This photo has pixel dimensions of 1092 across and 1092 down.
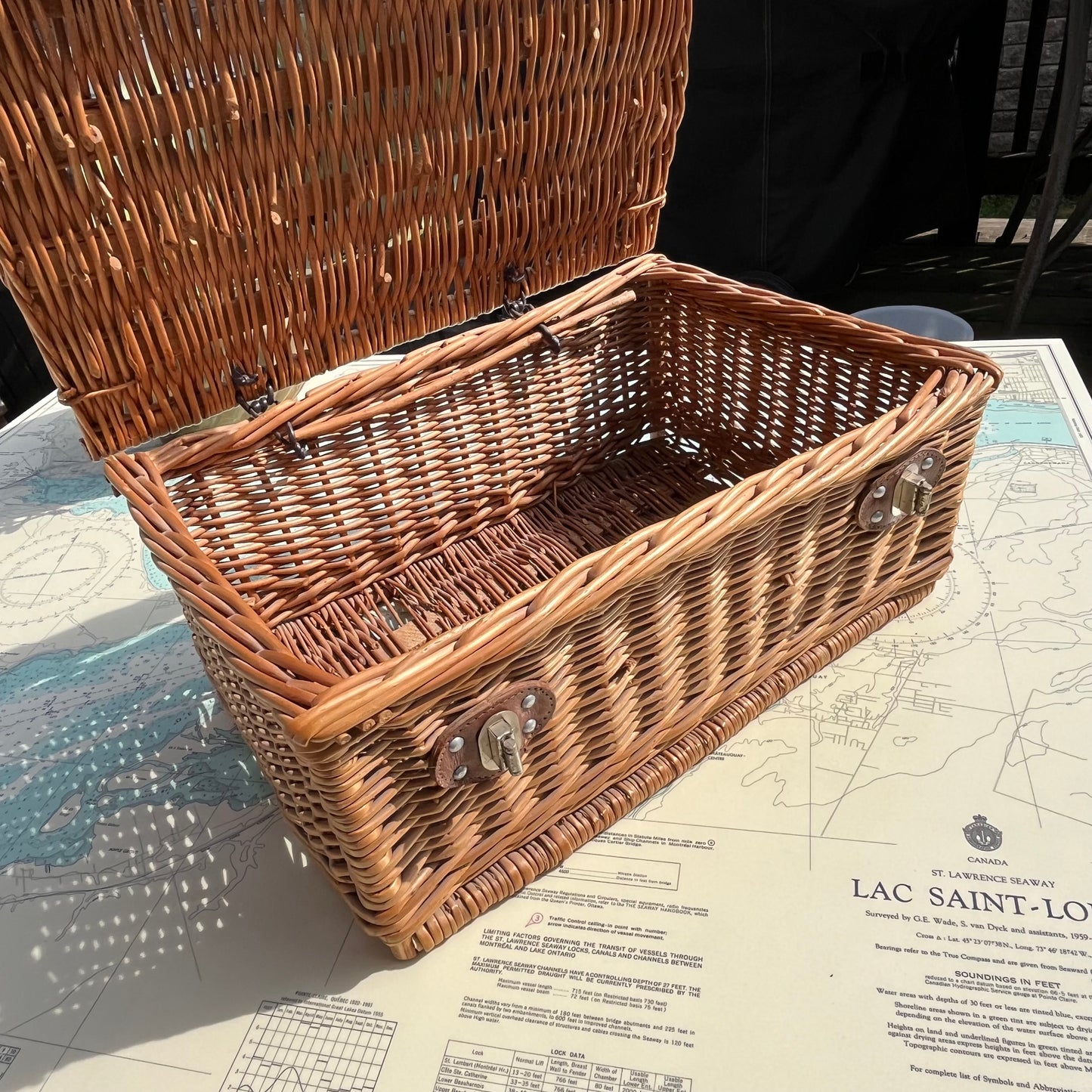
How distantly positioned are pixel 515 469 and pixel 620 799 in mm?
485

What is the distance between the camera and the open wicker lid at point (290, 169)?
64cm

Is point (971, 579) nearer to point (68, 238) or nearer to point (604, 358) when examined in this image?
point (604, 358)

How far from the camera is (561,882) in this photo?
69 cm

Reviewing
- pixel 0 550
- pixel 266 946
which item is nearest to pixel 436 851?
pixel 266 946

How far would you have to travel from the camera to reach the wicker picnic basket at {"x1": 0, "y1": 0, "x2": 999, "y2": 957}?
0.60 meters

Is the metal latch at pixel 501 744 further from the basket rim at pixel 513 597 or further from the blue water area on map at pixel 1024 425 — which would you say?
the blue water area on map at pixel 1024 425

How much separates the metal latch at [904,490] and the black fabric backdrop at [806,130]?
1300 millimetres

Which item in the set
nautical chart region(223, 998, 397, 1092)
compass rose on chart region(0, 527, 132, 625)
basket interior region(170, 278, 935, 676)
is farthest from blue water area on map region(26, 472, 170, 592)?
nautical chart region(223, 998, 397, 1092)

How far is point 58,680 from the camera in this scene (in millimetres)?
928

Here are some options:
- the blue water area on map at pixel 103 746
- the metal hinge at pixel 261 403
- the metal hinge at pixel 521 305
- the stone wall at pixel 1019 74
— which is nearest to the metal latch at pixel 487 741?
the blue water area on map at pixel 103 746

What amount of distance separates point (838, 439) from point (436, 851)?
45 centimetres

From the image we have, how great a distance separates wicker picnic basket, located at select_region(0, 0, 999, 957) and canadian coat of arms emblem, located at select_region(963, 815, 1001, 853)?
0.61 feet

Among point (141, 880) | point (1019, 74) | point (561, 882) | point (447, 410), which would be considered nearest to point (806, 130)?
point (1019, 74)

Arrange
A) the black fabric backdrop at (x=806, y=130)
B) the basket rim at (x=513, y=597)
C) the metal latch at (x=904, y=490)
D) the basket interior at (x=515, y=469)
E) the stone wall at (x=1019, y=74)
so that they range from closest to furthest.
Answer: the basket rim at (x=513, y=597) < the metal latch at (x=904, y=490) < the basket interior at (x=515, y=469) < the black fabric backdrop at (x=806, y=130) < the stone wall at (x=1019, y=74)
